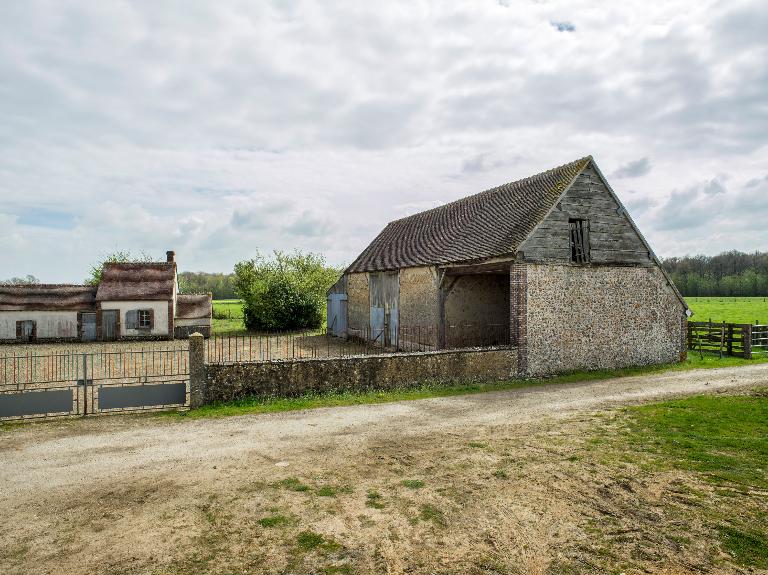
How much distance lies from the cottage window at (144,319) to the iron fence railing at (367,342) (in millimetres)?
6746

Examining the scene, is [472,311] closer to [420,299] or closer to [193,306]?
[420,299]

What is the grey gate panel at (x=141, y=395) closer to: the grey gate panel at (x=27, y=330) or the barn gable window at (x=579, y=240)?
the barn gable window at (x=579, y=240)

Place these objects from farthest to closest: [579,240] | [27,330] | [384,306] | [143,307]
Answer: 1. [143,307]
2. [27,330]
3. [384,306]
4. [579,240]

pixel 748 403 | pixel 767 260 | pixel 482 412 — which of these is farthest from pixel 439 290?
pixel 767 260

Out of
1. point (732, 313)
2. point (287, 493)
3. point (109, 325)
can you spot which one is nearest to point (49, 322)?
point (109, 325)

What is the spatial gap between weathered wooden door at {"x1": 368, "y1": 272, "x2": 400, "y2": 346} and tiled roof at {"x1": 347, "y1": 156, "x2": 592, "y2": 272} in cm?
62

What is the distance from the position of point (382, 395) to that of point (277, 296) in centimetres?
2350

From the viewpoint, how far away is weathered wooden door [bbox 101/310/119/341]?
30.7 m

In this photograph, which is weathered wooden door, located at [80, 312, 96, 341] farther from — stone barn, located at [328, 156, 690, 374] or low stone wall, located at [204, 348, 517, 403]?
low stone wall, located at [204, 348, 517, 403]

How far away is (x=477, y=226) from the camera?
20.4 metres

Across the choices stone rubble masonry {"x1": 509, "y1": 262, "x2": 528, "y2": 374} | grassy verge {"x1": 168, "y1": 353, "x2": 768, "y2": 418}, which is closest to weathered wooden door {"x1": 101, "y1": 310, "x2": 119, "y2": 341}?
grassy verge {"x1": 168, "y1": 353, "x2": 768, "y2": 418}

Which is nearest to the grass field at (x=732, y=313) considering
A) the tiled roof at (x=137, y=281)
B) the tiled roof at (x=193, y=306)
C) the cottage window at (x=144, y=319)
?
the tiled roof at (x=193, y=306)

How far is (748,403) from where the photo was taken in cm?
1157

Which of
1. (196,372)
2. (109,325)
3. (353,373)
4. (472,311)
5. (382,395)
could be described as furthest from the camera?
(109,325)
